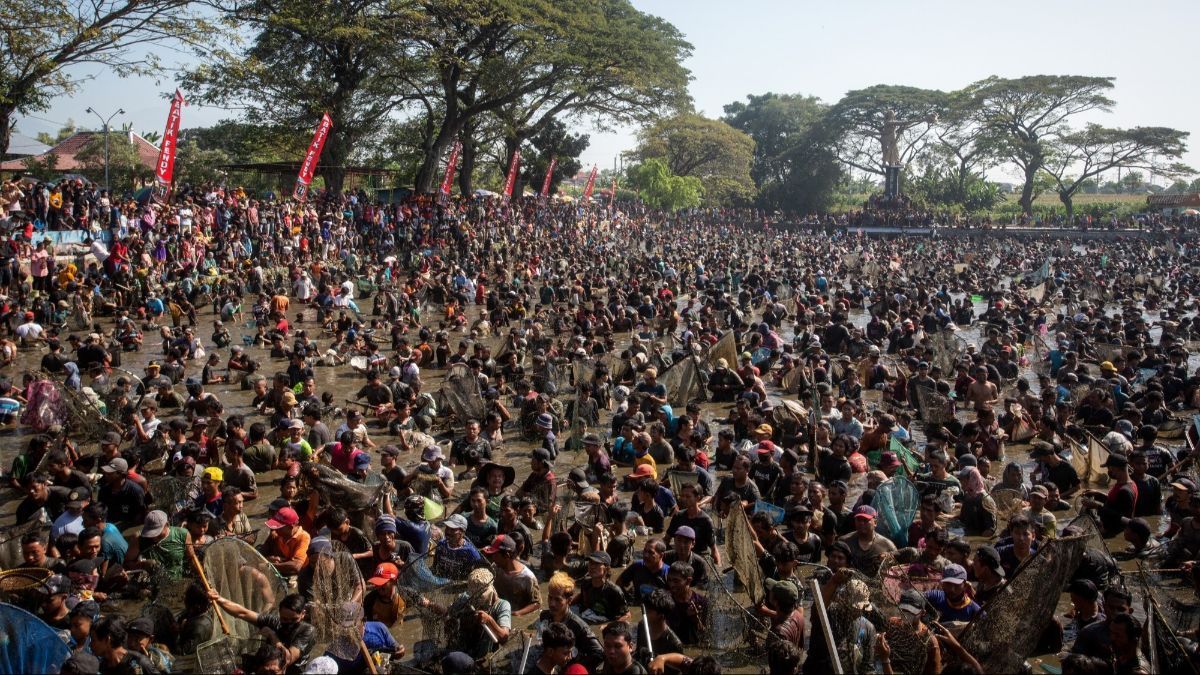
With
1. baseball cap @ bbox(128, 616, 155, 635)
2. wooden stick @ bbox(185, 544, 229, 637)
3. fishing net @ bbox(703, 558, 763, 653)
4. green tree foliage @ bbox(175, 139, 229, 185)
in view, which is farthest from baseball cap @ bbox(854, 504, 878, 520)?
green tree foliage @ bbox(175, 139, 229, 185)

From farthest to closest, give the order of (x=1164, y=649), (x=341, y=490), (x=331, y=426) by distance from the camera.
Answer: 1. (x=331, y=426)
2. (x=341, y=490)
3. (x=1164, y=649)

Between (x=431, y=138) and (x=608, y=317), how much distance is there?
819 inches

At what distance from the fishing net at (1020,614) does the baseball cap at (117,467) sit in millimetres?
7133

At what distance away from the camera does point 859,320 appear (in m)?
26.0

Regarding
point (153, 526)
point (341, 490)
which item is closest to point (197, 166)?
point (341, 490)

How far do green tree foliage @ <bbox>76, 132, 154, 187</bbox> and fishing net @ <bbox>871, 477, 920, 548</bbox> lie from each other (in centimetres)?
3811

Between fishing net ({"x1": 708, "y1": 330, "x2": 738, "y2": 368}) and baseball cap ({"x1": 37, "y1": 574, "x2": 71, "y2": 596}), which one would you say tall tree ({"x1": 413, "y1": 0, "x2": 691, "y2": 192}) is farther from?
baseball cap ({"x1": 37, "y1": 574, "x2": 71, "y2": 596})

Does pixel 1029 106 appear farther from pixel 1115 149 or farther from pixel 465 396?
pixel 465 396

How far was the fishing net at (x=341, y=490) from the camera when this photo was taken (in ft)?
26.1

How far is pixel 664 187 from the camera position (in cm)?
5641

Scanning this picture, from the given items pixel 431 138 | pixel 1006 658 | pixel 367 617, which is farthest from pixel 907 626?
pixel 431 138

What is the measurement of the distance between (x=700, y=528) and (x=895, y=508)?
1673mm

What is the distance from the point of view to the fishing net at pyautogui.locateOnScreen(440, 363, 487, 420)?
12.5 metres

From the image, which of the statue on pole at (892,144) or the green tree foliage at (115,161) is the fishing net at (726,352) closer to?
the green tree foliage at (115,161)
